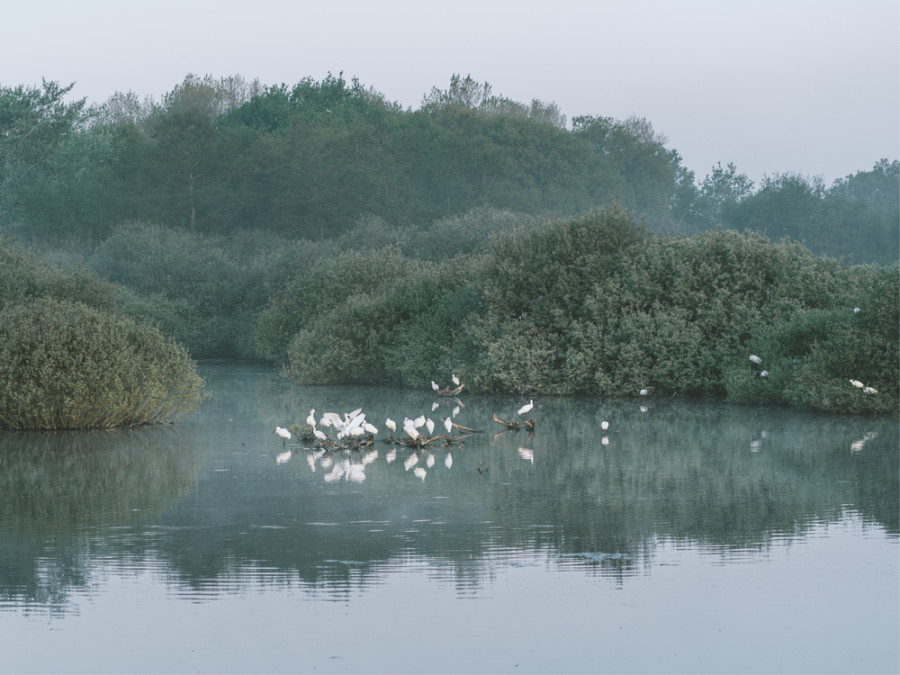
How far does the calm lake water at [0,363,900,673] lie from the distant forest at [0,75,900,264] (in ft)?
148

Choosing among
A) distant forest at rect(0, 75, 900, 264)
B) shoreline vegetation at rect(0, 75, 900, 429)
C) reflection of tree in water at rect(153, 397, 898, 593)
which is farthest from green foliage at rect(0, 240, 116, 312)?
distant forest at rect(0, 75, 900, 264)

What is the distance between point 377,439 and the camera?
19.7 metres

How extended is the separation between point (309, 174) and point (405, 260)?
2457 cm

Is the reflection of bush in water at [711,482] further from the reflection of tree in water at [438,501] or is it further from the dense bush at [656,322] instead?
the dense bush at [656,322]

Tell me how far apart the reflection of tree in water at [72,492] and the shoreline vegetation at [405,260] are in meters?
1.27

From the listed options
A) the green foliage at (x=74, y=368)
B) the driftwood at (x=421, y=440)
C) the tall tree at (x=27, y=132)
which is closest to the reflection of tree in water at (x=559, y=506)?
the driftwood at (x=421, y=440)

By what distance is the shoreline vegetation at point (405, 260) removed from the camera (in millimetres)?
22656

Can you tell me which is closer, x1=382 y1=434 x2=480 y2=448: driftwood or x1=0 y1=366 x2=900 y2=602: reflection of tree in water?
x1=0 y1=366 x2=900 y2=602: reflection of tree in water

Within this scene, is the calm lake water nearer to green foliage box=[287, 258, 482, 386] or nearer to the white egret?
the white egret

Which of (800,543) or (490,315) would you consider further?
(490,315)

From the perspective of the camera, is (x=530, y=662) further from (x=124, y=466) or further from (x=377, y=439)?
(x=377, y=439)

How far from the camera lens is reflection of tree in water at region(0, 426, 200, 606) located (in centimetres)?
973

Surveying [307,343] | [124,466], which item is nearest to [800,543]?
[124,466]

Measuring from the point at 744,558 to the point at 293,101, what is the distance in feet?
250
